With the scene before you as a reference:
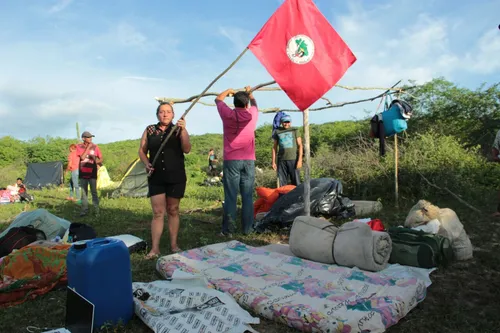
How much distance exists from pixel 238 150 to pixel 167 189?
1.24m

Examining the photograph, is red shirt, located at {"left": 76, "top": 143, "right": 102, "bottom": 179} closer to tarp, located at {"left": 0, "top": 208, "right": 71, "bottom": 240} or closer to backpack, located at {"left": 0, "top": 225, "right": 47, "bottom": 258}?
tarp, located at {"left": 0, "top": 208, "right": 71, "bottom": 240}

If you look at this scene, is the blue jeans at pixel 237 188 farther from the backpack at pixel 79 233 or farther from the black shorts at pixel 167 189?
the backpack at pixel 79 233

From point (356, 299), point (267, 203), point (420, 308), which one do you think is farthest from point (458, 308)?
point (267, 203)

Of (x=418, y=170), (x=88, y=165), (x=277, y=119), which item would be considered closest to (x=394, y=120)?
(x=418, y=170)

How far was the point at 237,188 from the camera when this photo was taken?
16.8ft

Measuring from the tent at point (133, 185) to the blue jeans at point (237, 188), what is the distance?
648 cm

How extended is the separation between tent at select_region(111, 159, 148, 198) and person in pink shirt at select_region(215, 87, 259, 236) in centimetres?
651

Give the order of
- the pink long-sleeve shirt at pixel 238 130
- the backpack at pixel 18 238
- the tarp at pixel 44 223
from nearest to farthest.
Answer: the backpack at pixel 18 238
the tarp at pixel 44 223
the pink long-sleeve shirt at pixel 238 130

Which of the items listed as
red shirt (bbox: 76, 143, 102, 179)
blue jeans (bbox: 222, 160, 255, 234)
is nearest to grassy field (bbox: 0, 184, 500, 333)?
blue jeans (bbox: 222, 160, 255, 234)

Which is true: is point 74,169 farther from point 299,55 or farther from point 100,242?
point 100,242

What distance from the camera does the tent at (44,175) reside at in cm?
1730

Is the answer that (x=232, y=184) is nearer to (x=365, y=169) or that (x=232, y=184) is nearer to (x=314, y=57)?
(x=314, y=57)

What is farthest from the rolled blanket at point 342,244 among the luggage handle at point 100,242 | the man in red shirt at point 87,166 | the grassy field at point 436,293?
the man in red shirt at point 87,166

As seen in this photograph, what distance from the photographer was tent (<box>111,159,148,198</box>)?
1095 cm
